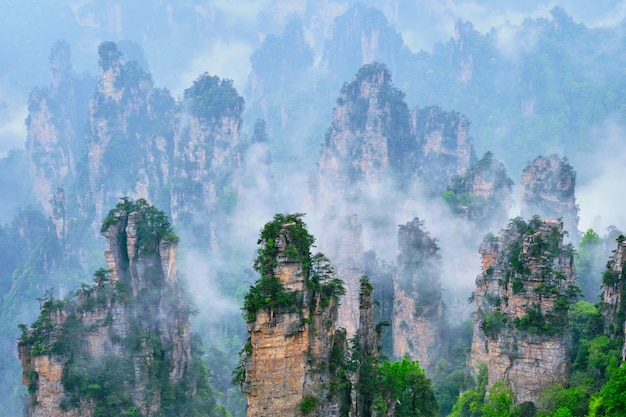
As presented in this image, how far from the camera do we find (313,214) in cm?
10150

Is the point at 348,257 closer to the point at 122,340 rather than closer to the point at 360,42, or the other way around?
the point at 122,340

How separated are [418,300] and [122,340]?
74.4 ft

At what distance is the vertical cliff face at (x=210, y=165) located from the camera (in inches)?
4156

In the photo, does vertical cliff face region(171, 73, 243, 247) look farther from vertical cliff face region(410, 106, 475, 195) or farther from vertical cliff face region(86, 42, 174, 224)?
vertical cliff face region(410, 106, 475, 195)

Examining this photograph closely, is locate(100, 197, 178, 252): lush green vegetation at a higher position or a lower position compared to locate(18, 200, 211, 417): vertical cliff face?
higher

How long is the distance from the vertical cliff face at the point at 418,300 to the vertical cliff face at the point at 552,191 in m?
15.6

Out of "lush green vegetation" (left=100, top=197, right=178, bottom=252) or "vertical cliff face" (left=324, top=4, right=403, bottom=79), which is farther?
"vertical cliff face" (left=324, top=4, right=403, bottom=79)

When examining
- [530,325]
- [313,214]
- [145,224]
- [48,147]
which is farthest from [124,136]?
[530,325]

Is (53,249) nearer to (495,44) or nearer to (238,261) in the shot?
(238,261)

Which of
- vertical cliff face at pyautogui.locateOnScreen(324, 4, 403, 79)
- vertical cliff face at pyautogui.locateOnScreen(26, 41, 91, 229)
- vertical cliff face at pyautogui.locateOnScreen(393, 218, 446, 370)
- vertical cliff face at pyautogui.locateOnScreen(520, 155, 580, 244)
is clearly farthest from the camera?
vertical cliff face at pyautogui.locateOnScreen(324, 4, 403, 79)

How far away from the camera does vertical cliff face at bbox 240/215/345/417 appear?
34.4 meters

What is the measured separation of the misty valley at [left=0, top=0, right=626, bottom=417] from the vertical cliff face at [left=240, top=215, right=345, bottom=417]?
0.09m

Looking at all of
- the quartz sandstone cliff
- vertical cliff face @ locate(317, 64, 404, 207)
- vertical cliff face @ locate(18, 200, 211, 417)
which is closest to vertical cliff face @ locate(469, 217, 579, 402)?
vertical cliff face @ locate(18, 200, 211, 417)

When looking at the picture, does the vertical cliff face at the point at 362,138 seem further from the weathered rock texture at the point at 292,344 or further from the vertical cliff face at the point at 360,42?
the weathered rock texture at the point at 292,344
